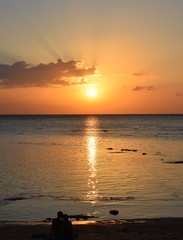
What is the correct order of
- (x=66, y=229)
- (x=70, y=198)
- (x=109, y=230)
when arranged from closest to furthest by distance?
(x=66, y=229) → (x=109, y=230) → (x=70, y=198)

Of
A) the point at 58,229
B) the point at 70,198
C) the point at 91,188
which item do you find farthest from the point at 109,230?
the point at 91,188

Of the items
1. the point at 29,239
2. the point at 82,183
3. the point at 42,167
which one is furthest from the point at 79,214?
the point at 42,167

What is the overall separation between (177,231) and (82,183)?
15.3m

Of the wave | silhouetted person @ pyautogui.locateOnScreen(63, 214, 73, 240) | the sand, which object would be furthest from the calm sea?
silhouetted person @ pyautogui.locateOnScreen(63, 214, 73, 240)

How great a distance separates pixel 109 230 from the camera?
750 inches

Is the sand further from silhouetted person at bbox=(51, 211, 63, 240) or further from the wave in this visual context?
the wave

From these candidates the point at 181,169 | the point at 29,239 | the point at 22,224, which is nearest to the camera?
the point at 29,239

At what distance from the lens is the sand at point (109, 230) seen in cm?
1772

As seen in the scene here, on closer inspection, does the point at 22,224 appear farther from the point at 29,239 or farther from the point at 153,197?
the point at 153,197

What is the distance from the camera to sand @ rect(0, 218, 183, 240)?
58.1 ft

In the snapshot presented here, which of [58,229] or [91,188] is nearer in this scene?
[58,229]

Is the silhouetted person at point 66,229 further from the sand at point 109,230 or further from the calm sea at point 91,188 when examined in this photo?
the calm sea at point 91,188

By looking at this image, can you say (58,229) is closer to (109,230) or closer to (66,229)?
(66,229)

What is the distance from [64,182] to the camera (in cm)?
3397
